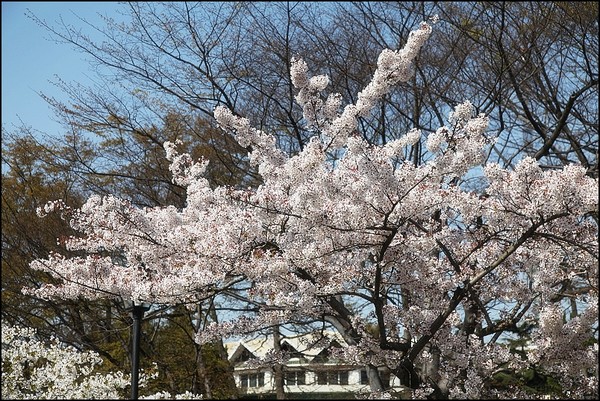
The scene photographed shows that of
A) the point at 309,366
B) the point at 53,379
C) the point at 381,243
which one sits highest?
the point at 381,243

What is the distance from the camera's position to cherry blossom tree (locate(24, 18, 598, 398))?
19.7 ft

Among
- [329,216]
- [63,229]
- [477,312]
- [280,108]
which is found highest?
[280,108]

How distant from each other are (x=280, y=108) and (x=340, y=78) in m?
1.04

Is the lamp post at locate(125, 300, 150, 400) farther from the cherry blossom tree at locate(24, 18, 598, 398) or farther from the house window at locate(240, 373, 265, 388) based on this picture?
the house window at locate(240, 373, 265, 388)

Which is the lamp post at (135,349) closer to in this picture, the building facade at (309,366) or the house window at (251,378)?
the building facade at (309,366)

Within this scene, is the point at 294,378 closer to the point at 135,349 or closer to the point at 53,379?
the point at 53,379

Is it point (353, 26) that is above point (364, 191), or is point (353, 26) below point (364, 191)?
above

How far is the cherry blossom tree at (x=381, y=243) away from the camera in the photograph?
19.7 ft

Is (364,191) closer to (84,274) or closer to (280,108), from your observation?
(84,274)

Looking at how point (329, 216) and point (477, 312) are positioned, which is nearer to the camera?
point (329, 216)

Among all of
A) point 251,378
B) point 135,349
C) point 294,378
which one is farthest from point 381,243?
point 251,378

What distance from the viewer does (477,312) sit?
864cm

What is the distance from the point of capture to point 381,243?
6.30 metres

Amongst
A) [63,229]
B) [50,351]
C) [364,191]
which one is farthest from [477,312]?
[63,229]
